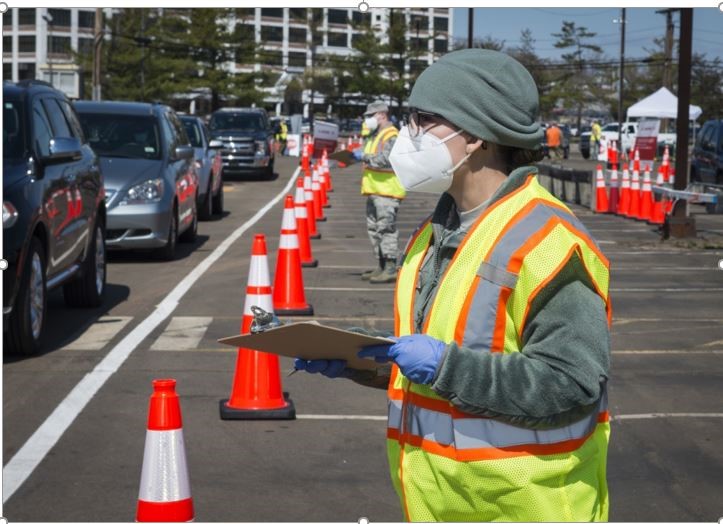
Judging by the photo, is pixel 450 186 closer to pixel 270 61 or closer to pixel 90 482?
pixel 90 482

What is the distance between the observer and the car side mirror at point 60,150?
10.1 metres

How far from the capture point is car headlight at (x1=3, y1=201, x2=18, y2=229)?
9.21 meters

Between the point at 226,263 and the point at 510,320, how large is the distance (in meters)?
13.9

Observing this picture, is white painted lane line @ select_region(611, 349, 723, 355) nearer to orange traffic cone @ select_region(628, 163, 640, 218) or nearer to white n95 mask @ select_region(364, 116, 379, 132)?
white n95 mask @ select_region(364, 116, 379, 132)

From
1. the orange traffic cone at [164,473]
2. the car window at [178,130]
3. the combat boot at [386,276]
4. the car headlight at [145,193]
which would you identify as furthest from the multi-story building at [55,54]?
the orange traffic cone at [164,473]

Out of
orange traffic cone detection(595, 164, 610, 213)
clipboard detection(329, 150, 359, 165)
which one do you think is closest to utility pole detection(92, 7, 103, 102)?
orange traffic cone detection(595, 164, 610, 213)

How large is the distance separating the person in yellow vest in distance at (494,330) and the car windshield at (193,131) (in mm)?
21984

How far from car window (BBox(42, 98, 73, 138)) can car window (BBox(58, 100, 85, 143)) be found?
126 millimetres

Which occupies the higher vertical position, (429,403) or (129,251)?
(429,403)

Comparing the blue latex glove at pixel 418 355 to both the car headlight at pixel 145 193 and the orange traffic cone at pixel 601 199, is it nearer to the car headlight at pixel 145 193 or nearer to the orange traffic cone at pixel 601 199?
the car headlight at pixel 145 193

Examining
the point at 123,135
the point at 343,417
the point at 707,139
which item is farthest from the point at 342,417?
the point at 707,139

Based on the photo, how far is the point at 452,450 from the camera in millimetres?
2855

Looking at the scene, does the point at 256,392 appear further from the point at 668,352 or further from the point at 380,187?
the point at 380,187

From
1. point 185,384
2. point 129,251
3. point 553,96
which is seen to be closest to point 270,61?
point 553,96
